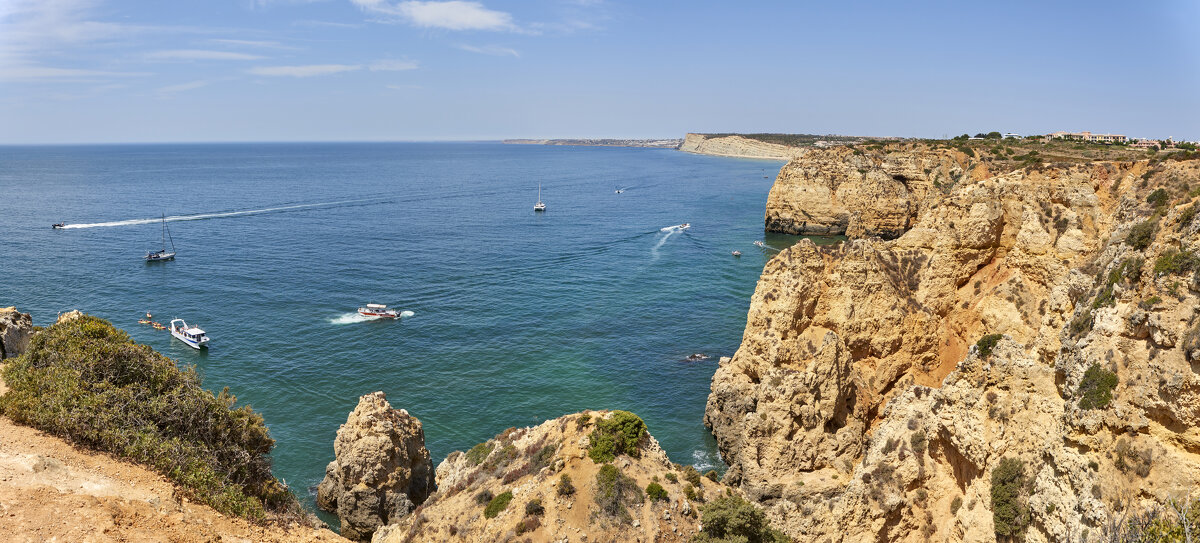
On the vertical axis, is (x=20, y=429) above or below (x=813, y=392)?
above

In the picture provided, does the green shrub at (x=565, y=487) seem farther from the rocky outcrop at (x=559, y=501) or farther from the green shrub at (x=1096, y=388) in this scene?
the green shrub at (x=1096, y=388)

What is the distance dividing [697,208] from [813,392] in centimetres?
12079

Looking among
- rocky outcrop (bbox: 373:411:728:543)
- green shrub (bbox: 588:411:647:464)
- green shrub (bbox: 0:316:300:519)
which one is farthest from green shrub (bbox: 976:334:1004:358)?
green shrub (bbox: 0:316:300:519)

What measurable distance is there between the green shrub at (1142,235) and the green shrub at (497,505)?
2138cm

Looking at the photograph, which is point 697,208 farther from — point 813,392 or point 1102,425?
point 1102,425

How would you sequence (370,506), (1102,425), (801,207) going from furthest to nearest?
1. (801,207)
2. (370,506)
3. (1102,425)

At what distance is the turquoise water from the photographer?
45750 millimetres

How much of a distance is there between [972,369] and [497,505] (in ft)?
52.9

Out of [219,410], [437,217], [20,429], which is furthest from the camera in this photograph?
[437,217]

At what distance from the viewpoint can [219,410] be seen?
2173 centimetres

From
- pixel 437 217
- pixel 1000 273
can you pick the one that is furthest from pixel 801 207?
pixel 1000 273

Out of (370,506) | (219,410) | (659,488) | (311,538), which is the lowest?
(370,506)

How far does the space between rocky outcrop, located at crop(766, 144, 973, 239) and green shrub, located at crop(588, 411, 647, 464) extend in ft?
281

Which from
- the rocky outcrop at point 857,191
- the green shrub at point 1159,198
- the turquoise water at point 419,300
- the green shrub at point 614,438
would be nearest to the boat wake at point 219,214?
the turquoise water at point 419,300
